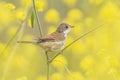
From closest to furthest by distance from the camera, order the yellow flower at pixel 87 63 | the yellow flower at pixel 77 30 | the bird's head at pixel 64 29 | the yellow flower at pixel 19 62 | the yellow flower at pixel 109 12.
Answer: the bird's head at pixel 64 29 → the yellow flower at pixel 87 63 → the yellow flower at pixel 19 62 → the yellow flower at pixel 109 12 → the yellow flower at pixel 77 30

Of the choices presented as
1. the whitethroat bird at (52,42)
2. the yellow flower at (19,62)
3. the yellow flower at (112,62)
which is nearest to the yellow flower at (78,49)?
the yellow flower at (19,62)

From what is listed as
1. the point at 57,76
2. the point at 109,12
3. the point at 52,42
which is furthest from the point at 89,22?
the point at 52,42

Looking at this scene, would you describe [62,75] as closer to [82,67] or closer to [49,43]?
[82,67]

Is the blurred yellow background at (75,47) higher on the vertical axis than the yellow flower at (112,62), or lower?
lower

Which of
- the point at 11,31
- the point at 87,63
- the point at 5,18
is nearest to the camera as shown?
the point at 87,63

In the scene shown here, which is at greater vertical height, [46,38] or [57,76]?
[46,38]

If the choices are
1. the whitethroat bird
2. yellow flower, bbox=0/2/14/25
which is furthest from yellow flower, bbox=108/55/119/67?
yellow flower, bbox=0/2/14/25

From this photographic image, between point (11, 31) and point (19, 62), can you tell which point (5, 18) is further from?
point (19, 62)

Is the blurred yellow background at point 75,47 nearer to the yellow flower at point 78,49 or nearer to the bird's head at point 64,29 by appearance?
the yellow flower at point 78,49
